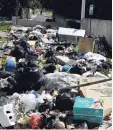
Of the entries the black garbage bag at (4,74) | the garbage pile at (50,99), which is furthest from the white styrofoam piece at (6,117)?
the black garbage bag at (4,74)

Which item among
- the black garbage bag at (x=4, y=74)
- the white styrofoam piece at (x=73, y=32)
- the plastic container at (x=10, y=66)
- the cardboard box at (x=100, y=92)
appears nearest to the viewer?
the cardboard box at (x=100, y=92)

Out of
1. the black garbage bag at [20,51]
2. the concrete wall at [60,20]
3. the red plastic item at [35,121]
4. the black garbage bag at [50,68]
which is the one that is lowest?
the red plastic item at [35,121]

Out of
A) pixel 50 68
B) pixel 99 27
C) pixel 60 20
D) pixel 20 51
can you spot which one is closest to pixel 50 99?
pixel 50 68

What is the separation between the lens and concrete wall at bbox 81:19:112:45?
47.8 feet

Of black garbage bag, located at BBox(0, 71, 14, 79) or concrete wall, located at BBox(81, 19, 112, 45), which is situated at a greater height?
concrete wall, located at BBox(81, 19, 112, 45)

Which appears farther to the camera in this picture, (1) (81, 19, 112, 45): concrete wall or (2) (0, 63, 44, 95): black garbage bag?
(1) (81, 19, 112, 45): concrete wall

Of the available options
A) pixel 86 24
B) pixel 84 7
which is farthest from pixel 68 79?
pixel 84 7

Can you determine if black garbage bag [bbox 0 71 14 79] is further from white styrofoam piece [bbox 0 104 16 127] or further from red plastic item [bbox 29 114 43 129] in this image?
red plastic item [bbox 29 114 43 129]

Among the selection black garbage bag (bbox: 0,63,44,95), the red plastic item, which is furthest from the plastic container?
the red plastic item

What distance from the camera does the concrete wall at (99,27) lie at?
573 inches

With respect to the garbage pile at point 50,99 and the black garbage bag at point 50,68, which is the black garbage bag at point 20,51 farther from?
the black garbage bag at point 50,68

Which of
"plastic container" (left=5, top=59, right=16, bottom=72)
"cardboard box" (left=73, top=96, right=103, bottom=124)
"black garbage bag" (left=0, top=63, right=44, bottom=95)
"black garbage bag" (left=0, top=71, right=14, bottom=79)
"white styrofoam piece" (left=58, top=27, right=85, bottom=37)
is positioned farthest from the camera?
"white styrofoam piece" (left=58, top=27, right=85, bottom=37)

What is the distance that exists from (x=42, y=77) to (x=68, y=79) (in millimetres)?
572

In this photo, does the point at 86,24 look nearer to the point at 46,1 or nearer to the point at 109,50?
the point at 109,50
